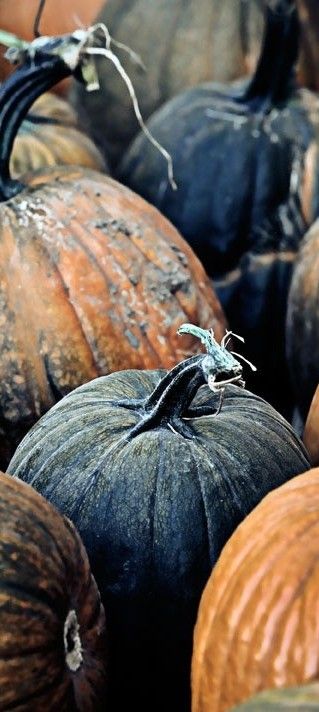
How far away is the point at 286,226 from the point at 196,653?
1.54 meters

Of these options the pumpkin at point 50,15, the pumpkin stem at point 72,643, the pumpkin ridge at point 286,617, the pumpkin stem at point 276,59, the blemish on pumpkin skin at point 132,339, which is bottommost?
the blemish on pumpkin skin at point 132,339

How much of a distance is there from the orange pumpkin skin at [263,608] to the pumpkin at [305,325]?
98 centimetres

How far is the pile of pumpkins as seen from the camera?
117 cm

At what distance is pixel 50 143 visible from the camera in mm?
2766

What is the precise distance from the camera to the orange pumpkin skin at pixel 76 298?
194 centimetres

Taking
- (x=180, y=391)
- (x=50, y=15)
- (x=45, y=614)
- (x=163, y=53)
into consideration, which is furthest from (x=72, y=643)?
(x=50, y=15)

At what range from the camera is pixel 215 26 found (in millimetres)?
3164

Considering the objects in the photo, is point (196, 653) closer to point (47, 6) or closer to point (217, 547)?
point (217, 547)

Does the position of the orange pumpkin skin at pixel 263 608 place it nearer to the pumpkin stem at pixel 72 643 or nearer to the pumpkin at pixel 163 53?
the pumpkin stem at pixel 72 643

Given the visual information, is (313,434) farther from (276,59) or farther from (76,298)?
(276,59)

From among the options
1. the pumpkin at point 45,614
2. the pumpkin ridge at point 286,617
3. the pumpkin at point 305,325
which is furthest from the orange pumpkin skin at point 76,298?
the pumpkin ridge at point 286,617

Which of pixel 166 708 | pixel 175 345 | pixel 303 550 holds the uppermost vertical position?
pixel 303 550

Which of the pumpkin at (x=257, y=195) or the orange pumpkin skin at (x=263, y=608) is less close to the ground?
the orange pumpkin skin at (x=263, y=608)

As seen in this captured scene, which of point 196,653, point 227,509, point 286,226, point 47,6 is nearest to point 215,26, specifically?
point 47,6
